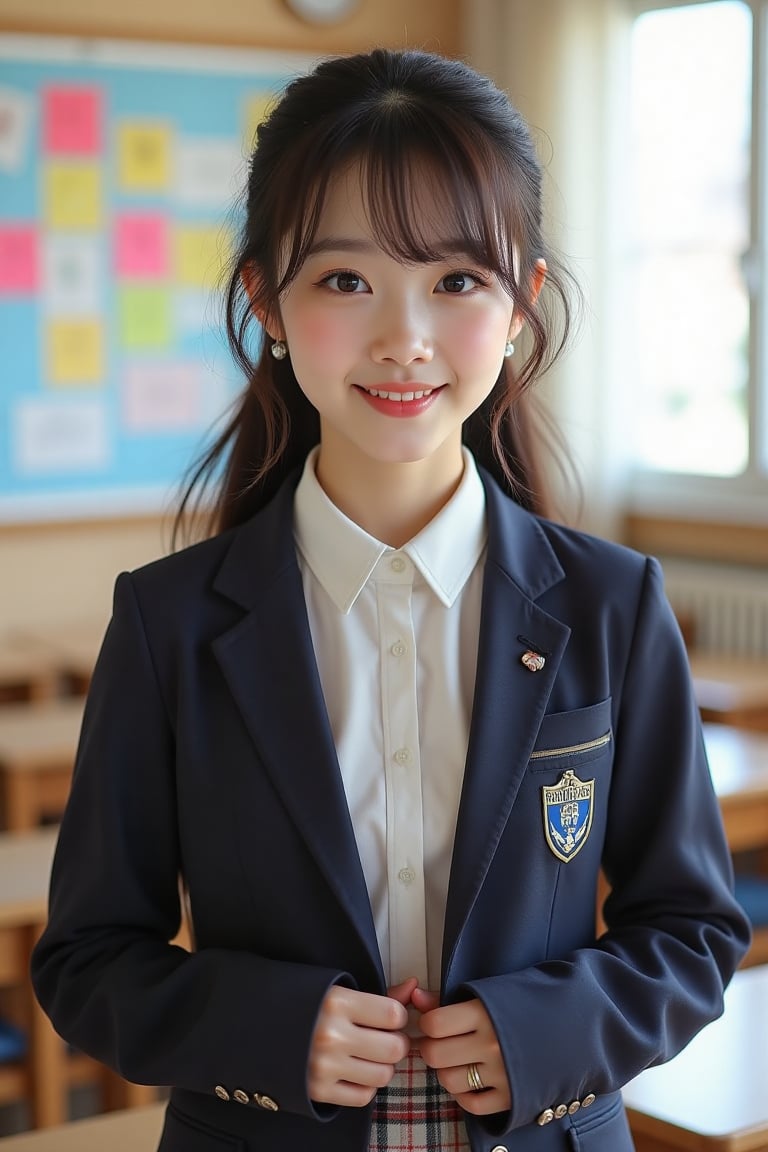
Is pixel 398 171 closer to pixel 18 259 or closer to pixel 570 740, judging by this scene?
pixel 570 740

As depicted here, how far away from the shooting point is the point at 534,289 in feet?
4.01

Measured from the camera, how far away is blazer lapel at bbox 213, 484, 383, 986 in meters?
1.12

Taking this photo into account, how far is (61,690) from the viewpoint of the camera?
4.80 meters

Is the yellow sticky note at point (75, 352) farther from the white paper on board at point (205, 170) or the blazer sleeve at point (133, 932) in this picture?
the blazer sleeve at point (133, 932)

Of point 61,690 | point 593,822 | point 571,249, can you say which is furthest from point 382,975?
point 571,249

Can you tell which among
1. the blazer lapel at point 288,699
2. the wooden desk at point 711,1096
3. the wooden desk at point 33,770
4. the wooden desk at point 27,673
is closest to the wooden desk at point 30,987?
the wooden desk at point 33,770

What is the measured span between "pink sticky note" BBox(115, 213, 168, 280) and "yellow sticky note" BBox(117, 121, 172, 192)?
0.32ft

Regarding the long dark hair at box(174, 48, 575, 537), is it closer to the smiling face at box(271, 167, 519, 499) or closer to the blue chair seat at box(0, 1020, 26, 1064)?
the smiling face at box(271, 167, 519, 499)

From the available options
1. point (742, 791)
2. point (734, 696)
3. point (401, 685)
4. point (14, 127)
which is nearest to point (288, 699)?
point (401, 685)

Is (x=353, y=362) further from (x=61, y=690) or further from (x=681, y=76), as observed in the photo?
(x=681, y=76)

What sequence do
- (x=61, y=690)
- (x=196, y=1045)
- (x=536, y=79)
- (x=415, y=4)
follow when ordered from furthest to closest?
(x=415, y=4) → (x=536, y=79) → (x=61, y=690) → (x=196, y=1045)

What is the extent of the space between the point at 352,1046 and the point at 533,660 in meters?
0.30

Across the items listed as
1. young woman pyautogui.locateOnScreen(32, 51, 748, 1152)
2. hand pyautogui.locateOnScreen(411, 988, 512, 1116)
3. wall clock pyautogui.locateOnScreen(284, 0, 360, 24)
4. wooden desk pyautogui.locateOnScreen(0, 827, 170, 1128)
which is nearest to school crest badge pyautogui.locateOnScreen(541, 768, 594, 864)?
young woman pyautogui.locateOnScreen(32, 51, 748, 1152)

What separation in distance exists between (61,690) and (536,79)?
8.01 ft
